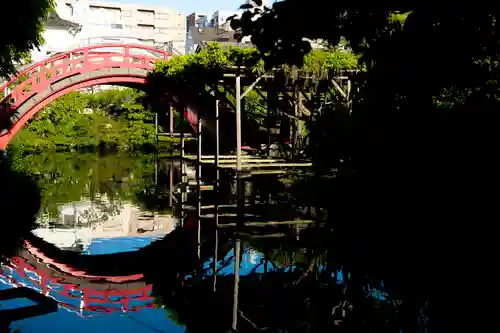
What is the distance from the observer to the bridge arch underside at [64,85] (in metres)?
20.9

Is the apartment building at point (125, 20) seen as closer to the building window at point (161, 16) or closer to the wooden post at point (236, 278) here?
the building window at point (161, 16)

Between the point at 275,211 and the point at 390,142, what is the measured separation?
10.0 m

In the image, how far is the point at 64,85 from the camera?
69.0 ft

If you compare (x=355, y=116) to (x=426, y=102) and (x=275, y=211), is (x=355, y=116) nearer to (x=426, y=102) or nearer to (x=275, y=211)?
(x=426, y=102)

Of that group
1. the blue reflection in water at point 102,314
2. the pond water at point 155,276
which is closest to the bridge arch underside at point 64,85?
the pond water at point 155,276

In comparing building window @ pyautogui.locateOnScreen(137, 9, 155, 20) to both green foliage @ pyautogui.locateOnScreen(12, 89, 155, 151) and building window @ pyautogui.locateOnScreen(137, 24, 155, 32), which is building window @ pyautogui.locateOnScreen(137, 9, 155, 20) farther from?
green foliage @ pyautogui.locateOnScreen(12, 89, 155, 151)

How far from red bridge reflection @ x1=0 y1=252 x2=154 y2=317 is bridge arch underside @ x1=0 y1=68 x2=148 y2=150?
12523 mm

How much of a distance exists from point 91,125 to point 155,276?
31.2 m

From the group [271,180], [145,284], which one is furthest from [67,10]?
[145,284]

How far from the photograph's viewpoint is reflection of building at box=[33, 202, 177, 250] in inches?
455

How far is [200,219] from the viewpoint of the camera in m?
13.0

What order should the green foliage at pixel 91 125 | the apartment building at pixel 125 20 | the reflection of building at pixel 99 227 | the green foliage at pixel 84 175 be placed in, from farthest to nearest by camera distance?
the apartment building at pixel 125 20, the green foliage at pixel 91 125, the green foliage at pixel 84 175, the reflection of building at pixel 99 227

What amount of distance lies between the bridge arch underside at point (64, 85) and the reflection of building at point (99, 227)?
7.36 meters

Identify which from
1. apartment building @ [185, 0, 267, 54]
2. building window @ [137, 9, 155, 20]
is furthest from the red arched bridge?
building window @ [137, 9, 155, 20]
